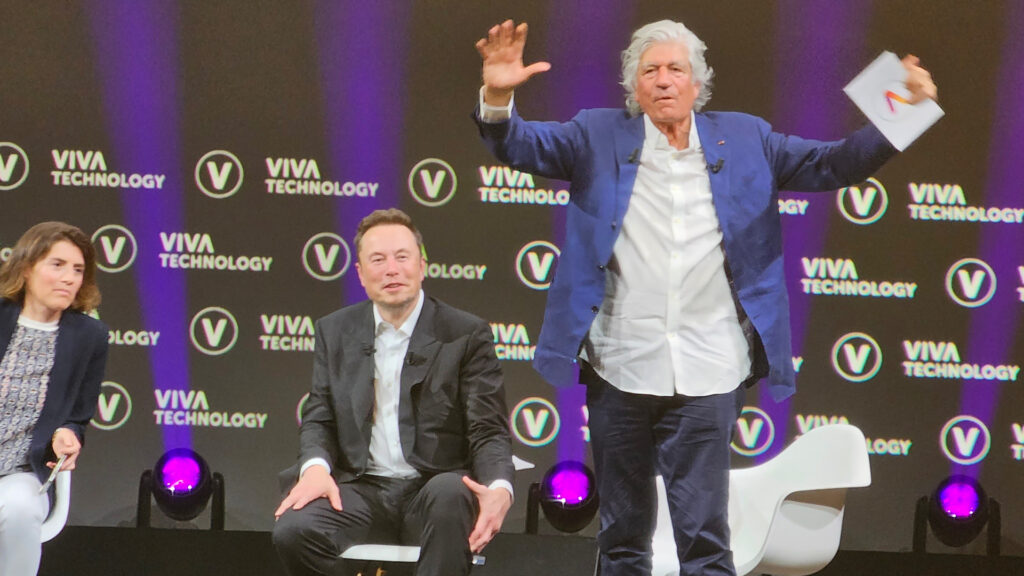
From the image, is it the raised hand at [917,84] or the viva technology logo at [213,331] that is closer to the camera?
the raised hand at [917,84]

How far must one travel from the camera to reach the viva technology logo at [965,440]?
4.62 m

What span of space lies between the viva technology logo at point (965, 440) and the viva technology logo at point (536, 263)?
179 centimetres

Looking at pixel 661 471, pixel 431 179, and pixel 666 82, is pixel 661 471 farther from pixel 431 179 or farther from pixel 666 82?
pixel 431 179

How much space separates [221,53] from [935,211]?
3.06 m

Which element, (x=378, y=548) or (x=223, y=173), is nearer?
(x=378, y=548)

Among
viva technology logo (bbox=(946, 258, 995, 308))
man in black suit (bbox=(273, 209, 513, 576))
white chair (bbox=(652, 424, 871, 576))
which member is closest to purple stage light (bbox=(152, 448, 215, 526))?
man in black suit (bbox=(273, 209, 513, 576))

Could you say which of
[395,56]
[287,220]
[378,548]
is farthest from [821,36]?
[378,548]

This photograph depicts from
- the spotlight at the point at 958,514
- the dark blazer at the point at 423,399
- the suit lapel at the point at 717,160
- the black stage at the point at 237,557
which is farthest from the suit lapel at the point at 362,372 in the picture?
the spotlight at the point at 958,514

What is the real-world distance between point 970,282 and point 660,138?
2447mm

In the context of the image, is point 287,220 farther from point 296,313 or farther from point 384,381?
point 384,381

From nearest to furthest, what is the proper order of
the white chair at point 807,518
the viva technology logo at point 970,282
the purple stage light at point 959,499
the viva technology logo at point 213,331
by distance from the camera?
1. the white chair at point 807,518
2. the purple stage light at point 959,499
3. the viva technology logo at point 970,282
4. the viva technology logo at point 213,331

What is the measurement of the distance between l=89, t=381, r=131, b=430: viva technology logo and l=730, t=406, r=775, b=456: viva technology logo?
2.61 m

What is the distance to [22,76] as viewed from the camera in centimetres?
464

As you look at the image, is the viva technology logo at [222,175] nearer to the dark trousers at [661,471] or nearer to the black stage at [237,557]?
the black stage at [237,557]
